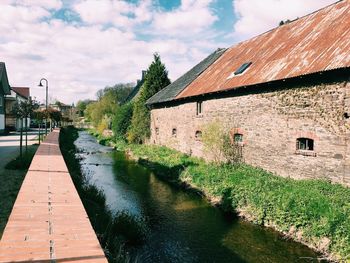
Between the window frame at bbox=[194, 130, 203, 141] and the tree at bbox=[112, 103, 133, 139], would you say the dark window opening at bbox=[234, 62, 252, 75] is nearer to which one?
the window frame at bbox=[194, 130, 203, 141]

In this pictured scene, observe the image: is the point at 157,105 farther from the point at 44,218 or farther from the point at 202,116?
the point at 44,218

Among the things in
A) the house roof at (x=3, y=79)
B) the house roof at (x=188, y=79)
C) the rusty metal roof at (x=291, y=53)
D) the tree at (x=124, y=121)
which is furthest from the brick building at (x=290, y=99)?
the house roof at (x=3, y=79)

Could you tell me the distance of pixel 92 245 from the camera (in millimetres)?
4094

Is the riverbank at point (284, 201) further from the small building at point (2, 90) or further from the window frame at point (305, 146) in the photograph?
the small building at point (2, 90)

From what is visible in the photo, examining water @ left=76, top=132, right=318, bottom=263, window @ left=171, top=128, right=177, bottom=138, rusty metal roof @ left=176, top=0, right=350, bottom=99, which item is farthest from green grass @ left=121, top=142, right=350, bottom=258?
window @ left=171, top=128, right=177, bottom=138

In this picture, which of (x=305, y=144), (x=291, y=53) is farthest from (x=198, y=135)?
(x=305, y=144)

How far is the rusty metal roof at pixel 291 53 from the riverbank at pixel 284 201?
139 inches

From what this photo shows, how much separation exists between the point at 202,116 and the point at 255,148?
4608mm

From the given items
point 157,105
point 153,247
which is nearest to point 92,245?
point 153,247

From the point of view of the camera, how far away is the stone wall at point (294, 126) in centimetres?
930

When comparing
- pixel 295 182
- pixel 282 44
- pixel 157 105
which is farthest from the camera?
pixel 157 105

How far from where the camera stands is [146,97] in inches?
1045

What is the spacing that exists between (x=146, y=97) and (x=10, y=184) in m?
17.7

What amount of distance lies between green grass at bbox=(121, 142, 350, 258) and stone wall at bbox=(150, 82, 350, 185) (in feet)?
1.61
